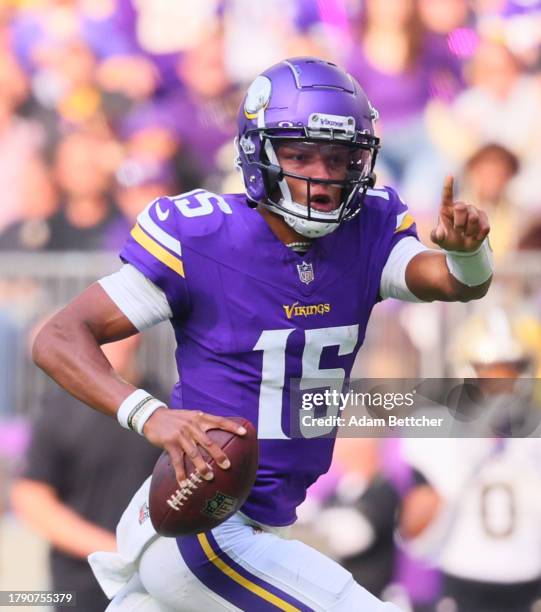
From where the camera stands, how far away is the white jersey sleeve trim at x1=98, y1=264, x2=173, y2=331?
2969 millimetres

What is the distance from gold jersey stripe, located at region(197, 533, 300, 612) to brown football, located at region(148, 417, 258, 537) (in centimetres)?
18

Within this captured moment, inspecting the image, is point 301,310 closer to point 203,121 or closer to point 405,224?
point 405,224

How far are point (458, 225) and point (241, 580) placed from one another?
3.10ft

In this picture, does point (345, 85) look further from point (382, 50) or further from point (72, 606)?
point (382, 50)

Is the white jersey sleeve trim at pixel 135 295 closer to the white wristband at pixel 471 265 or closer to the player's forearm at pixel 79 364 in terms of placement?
the player's forearm at pixel 79 364

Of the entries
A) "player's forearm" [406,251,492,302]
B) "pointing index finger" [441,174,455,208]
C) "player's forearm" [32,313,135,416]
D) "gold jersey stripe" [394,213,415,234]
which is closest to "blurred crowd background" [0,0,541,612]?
"gold jersey stripe" [394,213,415,234]

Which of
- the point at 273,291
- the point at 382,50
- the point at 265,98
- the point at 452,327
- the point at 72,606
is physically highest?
the point at 265,98

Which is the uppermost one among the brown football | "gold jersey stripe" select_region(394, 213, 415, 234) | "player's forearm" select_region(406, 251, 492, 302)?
"gold jersey stripe" select_region(394, 213, 415, 234)

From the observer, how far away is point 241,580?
2.91 m

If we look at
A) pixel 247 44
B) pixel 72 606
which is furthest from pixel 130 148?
pixel 72 606

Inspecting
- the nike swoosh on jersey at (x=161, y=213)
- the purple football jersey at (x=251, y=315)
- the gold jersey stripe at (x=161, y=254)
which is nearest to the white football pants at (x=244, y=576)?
the purple football jersey at (x=251, y=315)

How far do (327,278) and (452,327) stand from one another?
9.13 ft

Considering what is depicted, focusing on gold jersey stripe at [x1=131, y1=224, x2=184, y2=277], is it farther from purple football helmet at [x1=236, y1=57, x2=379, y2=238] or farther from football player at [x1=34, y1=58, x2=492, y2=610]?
purple football helmet at [x1=236, y1=57, x2=379, y2=238]

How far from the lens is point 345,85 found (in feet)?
10.2
